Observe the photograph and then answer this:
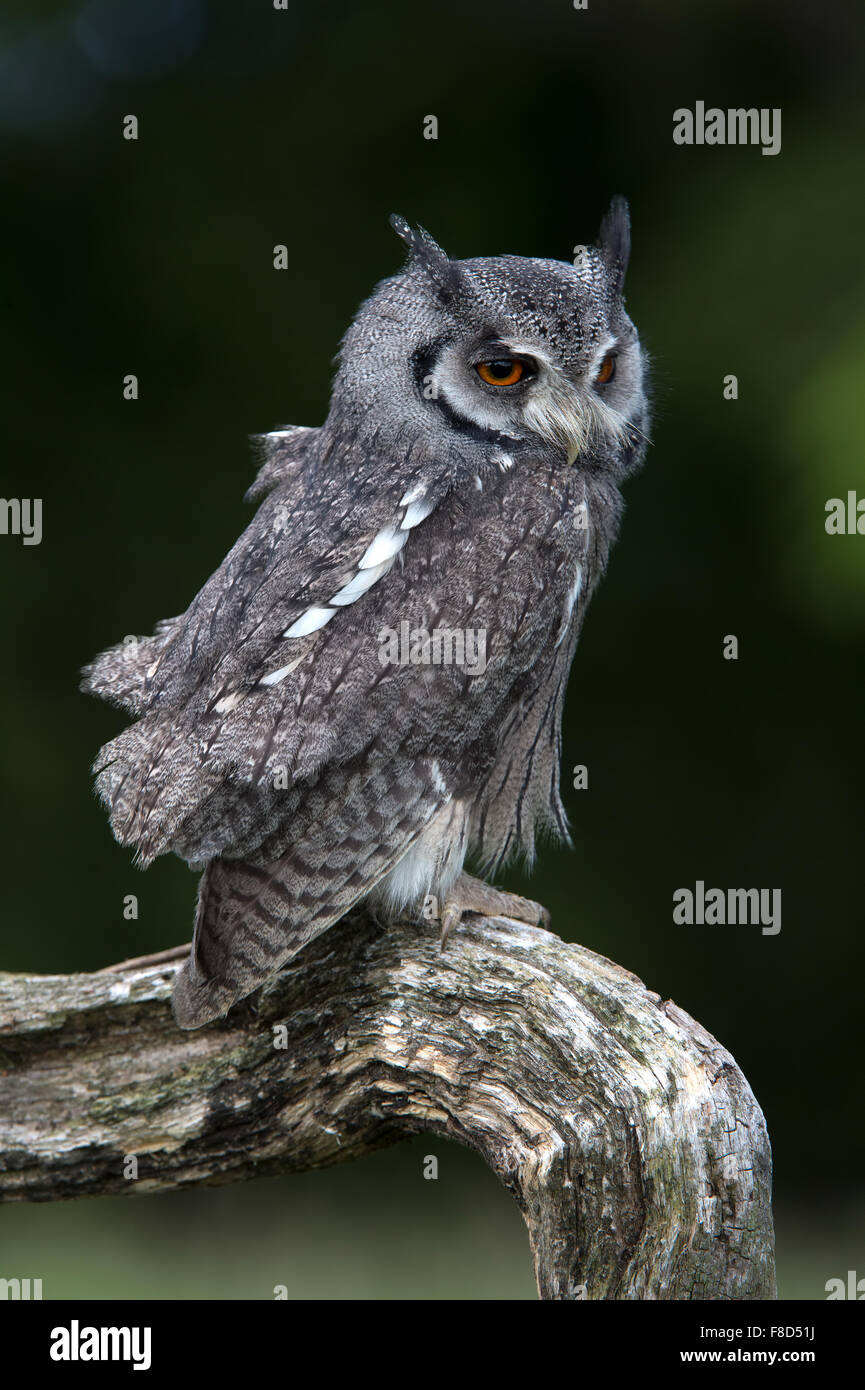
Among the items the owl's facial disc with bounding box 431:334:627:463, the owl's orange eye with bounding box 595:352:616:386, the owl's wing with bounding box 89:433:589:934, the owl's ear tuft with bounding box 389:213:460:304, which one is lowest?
the owl's wing with bounding box 89:433:589:934

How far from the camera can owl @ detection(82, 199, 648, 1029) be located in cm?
268

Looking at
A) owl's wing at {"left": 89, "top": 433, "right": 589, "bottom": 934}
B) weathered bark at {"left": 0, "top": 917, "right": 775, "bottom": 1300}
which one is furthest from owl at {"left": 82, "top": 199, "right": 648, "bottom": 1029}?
weathered bark at {"left": 0, "top": 917, "right": 775, "bottom": 1300}

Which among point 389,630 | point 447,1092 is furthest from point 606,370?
point 447,1092

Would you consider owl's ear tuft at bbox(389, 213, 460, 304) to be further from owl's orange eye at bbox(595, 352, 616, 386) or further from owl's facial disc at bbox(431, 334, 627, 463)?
owl's orange eye at bbox(595, 352, 616, 386)

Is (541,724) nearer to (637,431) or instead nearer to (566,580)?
(566,580)

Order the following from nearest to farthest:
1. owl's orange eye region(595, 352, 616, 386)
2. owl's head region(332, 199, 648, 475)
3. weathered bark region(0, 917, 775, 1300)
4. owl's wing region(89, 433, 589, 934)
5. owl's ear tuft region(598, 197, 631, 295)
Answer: weathered bark region(0, 917, 775, 1300), owl's wing region(89, 433, 589, 934), owl's head region(332, 199, 648, 475), owl's orange eye region(595, 352, 616, 386), owl's ear tuft region(598, 197, 631, 295)

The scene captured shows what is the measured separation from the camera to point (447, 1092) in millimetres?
2670

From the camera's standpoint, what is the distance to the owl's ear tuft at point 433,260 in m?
2.86

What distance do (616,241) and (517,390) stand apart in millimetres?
771

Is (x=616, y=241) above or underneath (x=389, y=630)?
above

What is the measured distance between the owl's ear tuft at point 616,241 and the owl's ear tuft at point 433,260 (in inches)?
20.6

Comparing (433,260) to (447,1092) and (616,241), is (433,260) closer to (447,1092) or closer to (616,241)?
(616,241)

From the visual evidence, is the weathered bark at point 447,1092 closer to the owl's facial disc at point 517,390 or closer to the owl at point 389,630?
the owl at point 389,630

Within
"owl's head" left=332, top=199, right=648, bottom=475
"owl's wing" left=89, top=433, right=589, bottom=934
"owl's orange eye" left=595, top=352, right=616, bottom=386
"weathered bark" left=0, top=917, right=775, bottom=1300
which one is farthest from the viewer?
"owl's orange eye" left=595, top=352, right=616, bottom=386
